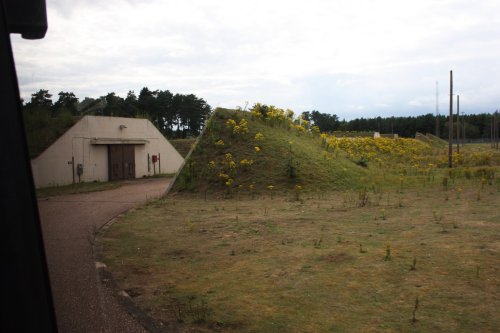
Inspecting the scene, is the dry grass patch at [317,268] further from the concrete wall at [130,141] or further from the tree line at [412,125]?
the tree line at [412,125]

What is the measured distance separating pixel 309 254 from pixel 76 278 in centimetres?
328

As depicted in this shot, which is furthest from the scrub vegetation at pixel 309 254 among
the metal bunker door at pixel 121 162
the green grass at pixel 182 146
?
the green grass at pixel 182 146

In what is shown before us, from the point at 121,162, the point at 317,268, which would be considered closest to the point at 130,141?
the point at 121,162

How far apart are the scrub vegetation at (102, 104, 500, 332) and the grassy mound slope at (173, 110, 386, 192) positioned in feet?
0.31

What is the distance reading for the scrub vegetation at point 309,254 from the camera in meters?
4.06

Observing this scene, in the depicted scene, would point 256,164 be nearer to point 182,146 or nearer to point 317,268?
point 317,268

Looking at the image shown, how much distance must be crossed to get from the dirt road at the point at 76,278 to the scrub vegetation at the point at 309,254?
0.36m

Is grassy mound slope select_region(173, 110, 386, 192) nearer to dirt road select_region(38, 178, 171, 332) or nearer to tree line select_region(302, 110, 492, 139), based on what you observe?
dirt road select_region(38, 178, 171, 332)

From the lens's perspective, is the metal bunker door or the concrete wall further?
the metal bunker door

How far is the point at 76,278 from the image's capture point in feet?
17.3

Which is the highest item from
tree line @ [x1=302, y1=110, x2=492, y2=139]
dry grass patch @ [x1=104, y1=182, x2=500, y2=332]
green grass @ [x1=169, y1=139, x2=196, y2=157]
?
tree line @ [x1=302, y1=110, x2=492, y2=139]

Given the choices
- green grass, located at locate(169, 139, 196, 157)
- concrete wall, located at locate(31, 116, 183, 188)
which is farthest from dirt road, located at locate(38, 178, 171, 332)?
green grass, located at locate(169, 139, 196, 157)

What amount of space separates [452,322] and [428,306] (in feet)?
1.26

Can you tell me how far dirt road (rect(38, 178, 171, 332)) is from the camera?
2.99 m
